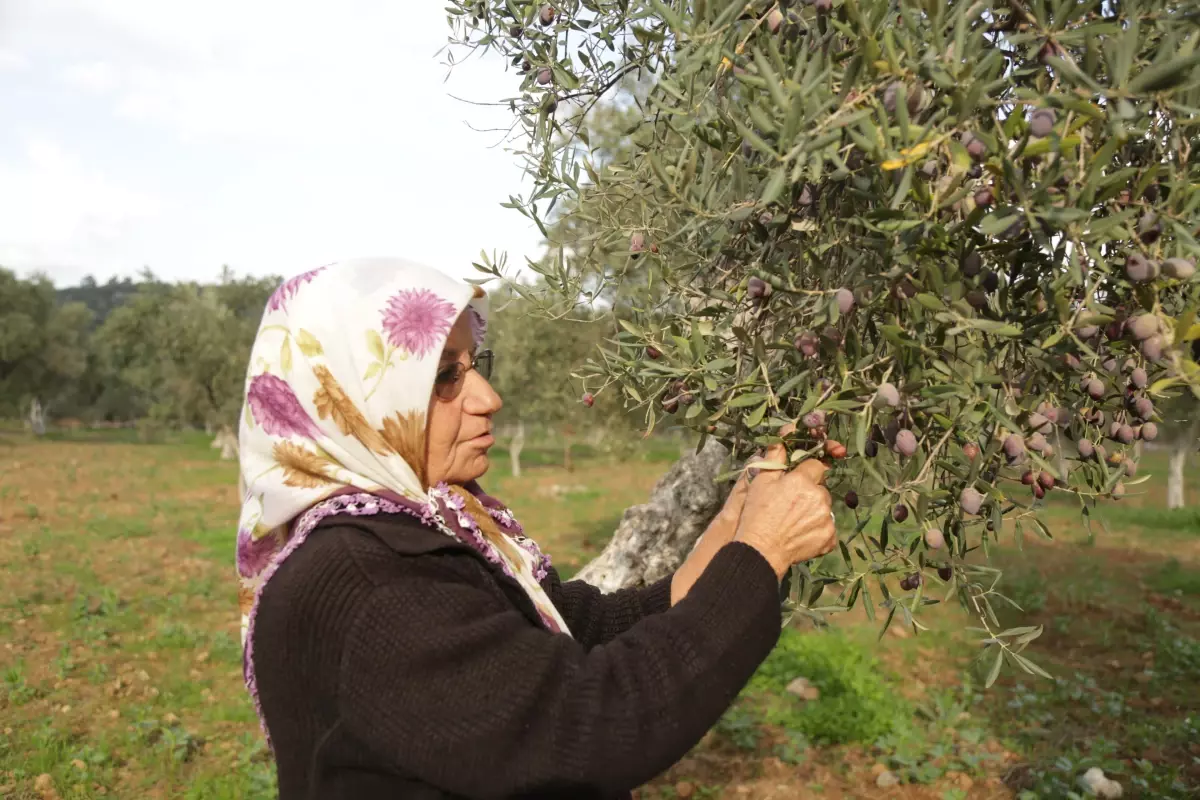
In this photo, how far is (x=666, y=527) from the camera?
509 cm

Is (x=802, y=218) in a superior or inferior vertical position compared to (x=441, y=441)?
superior

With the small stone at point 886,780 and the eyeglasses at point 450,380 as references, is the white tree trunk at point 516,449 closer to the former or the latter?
the small stone at point 886,780

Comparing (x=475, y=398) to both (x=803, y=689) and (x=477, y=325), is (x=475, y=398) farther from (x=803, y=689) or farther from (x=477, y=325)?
(x=803, y=689)

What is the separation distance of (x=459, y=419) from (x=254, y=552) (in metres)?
0.67

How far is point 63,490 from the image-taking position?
22.4 meters

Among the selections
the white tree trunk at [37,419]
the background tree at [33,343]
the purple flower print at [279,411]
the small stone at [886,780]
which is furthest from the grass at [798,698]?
the white tree trunk at [37,419]

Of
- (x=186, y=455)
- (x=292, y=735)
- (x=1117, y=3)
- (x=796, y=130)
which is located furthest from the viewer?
(x=186, y=455)

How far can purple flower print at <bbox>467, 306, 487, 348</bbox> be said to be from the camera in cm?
252

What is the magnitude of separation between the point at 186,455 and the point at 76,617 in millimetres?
32547

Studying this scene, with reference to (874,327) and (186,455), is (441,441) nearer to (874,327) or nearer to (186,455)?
(874,327)

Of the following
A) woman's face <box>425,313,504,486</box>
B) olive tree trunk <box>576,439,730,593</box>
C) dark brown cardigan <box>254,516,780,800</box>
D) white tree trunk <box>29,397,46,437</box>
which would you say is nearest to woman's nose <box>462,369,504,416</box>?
woman's face <box>425,313,504,486</box>

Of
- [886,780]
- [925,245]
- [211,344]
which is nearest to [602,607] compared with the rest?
[925,245]

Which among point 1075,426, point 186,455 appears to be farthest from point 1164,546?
point 186,455

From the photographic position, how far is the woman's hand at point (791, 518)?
2078 mm
